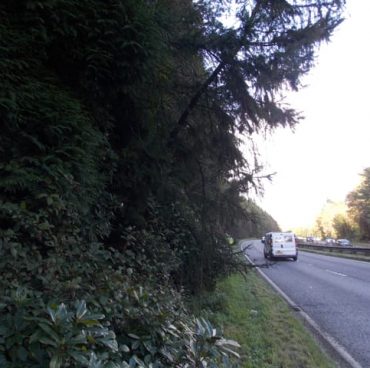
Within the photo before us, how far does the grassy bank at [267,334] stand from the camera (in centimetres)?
574

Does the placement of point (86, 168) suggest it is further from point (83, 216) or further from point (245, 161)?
point (245, 161)

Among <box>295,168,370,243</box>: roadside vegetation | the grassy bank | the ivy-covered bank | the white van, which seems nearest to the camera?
the ivy-covered bank

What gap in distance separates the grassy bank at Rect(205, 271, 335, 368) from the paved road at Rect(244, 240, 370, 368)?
63cm

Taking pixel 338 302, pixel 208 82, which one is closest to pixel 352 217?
pixel 338 302

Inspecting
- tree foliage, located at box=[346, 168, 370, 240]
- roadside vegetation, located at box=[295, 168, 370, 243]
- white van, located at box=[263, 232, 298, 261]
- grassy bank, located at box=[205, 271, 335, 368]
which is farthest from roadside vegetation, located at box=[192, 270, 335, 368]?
tree foliage, located at box=[346, 168, 370, 240]

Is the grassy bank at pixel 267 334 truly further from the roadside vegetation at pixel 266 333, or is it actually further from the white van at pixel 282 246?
the white van at pixel 282 246

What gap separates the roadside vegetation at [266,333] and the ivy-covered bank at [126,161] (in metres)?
0.81

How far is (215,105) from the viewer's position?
7.37m

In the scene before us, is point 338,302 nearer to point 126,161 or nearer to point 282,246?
point 126,161

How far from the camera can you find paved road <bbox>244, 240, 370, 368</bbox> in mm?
7242

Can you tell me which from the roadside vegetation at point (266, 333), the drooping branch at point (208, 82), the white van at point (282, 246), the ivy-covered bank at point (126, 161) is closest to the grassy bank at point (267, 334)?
the roadside vegetation at point (266, 333)

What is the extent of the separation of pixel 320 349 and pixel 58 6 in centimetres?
616

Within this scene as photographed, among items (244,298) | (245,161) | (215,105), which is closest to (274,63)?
(215,105)

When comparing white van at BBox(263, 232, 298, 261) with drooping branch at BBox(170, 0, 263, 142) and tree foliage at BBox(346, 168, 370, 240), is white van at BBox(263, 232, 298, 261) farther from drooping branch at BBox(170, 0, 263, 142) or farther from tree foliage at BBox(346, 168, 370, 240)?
tree foliage at BBox(346, 168, 370, 240)
